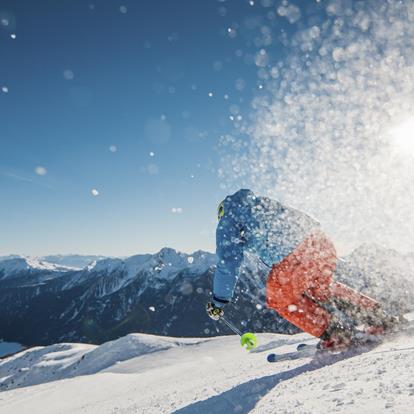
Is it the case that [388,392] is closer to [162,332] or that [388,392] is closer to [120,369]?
[120,369]

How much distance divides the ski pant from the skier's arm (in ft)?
1.92

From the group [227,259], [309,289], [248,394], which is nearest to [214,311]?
[227,259]

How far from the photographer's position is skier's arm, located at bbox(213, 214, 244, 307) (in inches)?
216

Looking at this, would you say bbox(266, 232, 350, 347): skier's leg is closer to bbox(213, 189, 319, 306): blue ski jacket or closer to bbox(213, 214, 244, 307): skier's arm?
bbox(213, 189, 319, 306): blue ski jacket

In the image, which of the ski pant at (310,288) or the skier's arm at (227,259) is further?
the skier's arm at (227,259)

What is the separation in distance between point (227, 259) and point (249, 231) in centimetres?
55

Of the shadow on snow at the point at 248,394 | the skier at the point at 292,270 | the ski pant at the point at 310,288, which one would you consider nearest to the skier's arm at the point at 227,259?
the skier at the point at 292,270

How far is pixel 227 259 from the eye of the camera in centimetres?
558

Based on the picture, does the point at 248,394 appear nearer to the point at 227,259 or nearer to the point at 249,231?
the point at 227,259

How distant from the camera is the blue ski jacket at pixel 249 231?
539 centimetres

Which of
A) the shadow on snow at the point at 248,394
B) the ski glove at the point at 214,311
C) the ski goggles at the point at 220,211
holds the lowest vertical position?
the shadow on snow at the point at 248,394

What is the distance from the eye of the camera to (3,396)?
11.7 meters

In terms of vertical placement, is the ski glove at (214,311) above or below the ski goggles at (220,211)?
below

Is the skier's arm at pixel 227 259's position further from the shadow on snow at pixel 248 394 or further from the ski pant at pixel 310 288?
the shadow on snow at pixel 248 394
